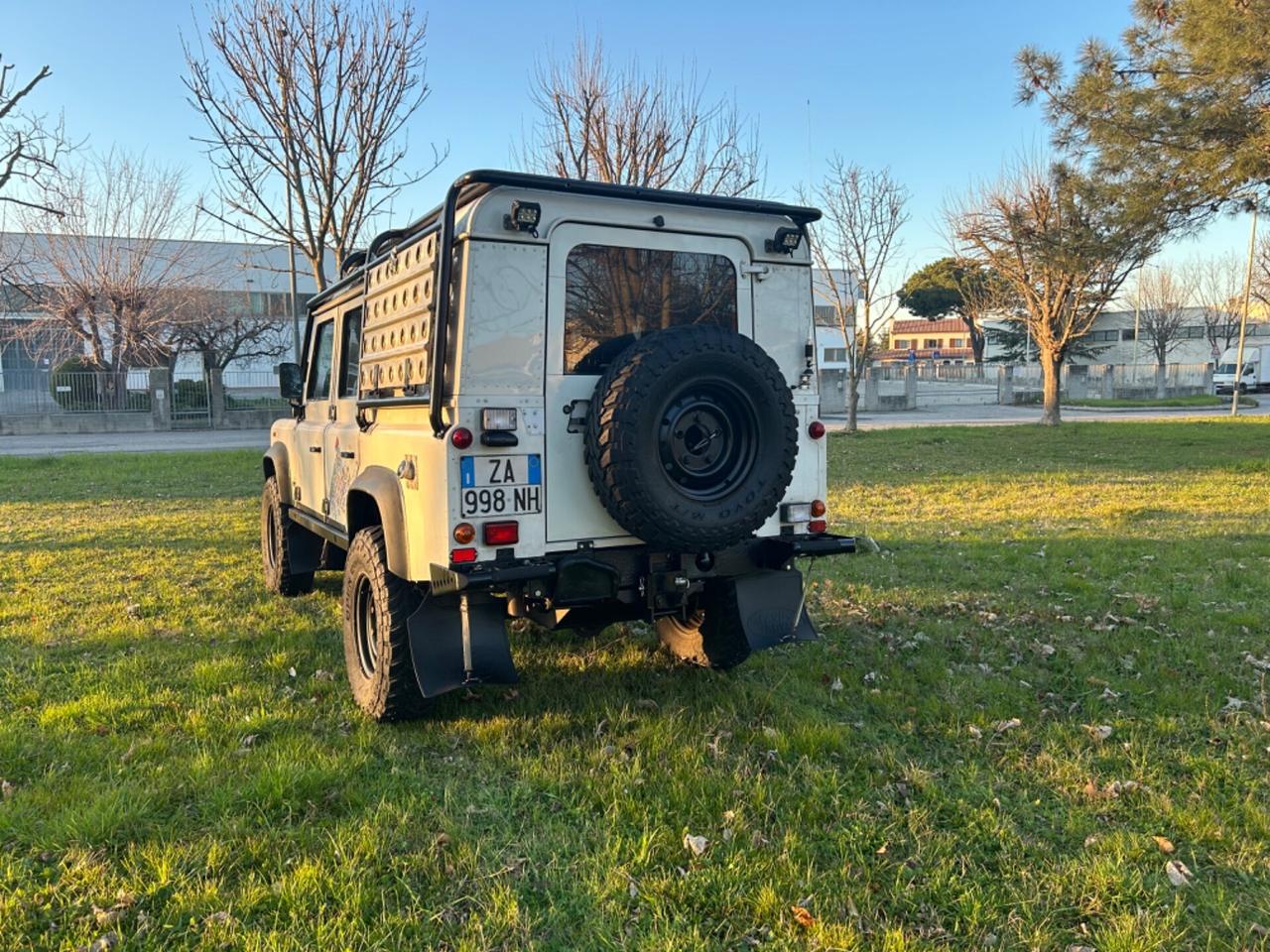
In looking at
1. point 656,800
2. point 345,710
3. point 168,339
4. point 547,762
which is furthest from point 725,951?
point 168,339

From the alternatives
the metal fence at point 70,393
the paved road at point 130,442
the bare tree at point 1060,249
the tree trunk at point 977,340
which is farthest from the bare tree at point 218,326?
the tree trunk at point 977,340

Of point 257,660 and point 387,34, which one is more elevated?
point 387,34

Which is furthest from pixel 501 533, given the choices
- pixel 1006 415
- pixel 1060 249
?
pixel 1006 415

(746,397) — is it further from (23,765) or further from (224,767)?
(23,765)

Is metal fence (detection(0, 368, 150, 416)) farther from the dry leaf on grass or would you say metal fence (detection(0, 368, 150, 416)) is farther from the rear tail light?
the dry leaf on grass

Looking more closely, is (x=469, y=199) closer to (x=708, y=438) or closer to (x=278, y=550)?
(x=708, y=438)

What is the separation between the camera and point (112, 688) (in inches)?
180

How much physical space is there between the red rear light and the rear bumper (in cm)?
9

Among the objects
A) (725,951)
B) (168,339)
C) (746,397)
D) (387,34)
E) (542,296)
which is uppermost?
(387,34)

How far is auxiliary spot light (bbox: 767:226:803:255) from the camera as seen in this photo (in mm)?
4262

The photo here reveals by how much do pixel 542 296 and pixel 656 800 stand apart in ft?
7.12

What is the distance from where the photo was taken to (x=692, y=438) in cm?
382

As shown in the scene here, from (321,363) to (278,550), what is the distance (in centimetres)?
165

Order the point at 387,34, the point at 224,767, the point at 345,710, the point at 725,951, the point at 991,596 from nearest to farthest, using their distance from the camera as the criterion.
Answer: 1. the point at 725,951
2. the point at 224,767
3. the point at 345,710
4. the point at 991,596
5. the point at 387,34
